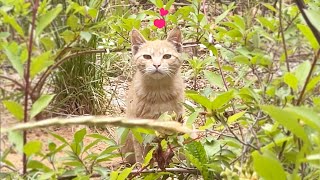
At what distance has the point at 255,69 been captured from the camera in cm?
184

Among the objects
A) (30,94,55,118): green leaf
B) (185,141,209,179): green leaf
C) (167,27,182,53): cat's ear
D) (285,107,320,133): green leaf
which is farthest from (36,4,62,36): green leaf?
(167,27,182,53): cat's ear

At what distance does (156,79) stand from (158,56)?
6.2 inches

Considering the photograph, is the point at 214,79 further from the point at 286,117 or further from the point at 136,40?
the point at 136,40

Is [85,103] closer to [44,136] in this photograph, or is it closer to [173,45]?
[173,45]

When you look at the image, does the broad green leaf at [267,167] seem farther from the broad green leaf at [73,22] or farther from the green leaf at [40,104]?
the broad green leaf at [73,22]

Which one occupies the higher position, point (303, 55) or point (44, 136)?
point (303, 55)

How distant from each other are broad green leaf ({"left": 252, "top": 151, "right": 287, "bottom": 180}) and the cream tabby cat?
120 inches

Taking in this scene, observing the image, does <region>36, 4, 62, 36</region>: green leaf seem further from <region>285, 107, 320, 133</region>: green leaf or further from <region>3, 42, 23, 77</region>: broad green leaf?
<region>285, 107, 320, 133</region>: green leaf

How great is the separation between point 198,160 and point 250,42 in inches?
15.1

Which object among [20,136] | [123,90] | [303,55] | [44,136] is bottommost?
[123,90]

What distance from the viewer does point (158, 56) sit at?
442cm

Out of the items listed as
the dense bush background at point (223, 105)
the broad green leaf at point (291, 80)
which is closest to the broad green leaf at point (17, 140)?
the dense bush background at point (223, 105)

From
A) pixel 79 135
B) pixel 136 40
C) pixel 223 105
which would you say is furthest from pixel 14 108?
pixel 136 40

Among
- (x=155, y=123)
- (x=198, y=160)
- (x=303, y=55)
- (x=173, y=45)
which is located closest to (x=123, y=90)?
(x=173, y=45)
